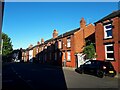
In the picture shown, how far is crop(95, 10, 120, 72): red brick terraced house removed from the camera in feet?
76.7

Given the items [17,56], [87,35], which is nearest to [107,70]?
[87,35]

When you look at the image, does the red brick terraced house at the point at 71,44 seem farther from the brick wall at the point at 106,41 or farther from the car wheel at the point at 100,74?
the car wheel at the point at 100,74

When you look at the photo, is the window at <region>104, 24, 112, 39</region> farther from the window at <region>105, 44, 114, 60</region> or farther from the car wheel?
the car wheel

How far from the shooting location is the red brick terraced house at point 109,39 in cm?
2339

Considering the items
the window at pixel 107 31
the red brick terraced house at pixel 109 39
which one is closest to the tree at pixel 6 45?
the red brick terraced house at pixel 109 39

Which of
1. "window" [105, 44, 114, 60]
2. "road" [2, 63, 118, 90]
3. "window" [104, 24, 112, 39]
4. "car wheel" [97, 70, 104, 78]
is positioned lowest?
"road" [2, 63, 118, 90]

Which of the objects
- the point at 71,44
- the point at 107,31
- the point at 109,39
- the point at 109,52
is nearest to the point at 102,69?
the point at 109,52

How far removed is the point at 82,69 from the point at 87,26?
60.6 ft

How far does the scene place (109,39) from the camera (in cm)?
2462

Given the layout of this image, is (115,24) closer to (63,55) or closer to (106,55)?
(106,55)

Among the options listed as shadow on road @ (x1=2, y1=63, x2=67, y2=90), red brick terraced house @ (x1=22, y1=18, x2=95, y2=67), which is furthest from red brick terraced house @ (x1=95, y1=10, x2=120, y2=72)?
red brick terraced house @ (x1=22, y1=18, x2=95, y2=67)

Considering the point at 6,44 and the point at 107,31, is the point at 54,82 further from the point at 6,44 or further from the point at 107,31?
the point at 6,44

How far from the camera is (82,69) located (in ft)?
71.6

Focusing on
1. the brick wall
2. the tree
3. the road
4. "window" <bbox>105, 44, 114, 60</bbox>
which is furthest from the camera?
the tree
